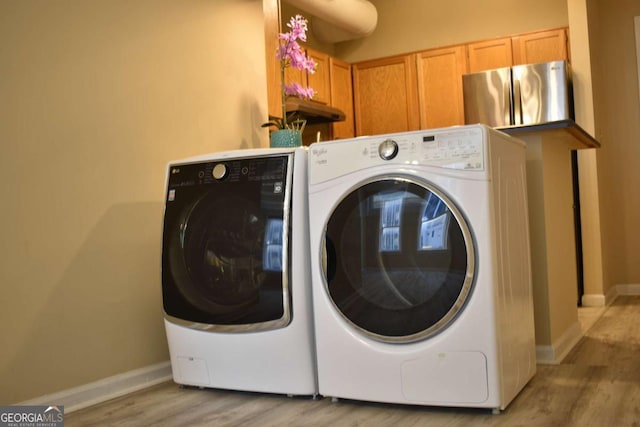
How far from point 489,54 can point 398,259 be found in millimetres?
3425

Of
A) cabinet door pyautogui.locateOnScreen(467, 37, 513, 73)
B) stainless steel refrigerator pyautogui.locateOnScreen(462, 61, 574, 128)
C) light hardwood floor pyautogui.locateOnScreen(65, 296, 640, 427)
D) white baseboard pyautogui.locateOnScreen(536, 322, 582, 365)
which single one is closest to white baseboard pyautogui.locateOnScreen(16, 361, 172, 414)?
light hardwood floor pyautogui.locateOnScreen(65, 296, 640, 427)

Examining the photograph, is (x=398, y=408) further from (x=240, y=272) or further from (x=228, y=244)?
(x=228, y=244)

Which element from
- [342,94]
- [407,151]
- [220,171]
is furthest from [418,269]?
[342,94]

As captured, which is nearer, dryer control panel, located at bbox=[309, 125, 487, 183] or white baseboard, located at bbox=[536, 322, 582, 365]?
dryer control panel, located at bbox=[309, 125, 487, 183]

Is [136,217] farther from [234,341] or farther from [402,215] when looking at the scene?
[402,215]

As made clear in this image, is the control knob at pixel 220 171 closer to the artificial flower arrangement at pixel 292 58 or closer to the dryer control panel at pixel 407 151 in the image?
the dryer control panel at pixel 407 151

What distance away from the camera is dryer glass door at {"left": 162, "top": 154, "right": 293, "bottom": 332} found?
228 centimetres

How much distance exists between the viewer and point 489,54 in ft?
16.4

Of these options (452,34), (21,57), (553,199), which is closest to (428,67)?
(452,34)

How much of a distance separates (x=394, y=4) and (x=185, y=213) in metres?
3.72

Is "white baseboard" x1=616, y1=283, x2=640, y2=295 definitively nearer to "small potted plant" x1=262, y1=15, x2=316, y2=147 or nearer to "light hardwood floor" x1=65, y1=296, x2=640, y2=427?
"light hardwood floor" x1=65, y1=296, x2=640, y2=427

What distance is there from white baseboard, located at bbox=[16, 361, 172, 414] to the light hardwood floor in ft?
0.15

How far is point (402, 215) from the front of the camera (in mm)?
2037

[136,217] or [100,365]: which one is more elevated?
[136,217]
